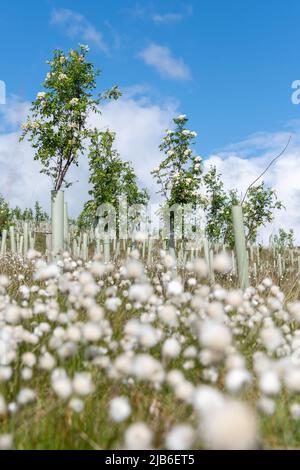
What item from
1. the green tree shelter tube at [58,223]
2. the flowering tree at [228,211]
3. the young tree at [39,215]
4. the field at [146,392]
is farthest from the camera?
the young tree at [39,215]

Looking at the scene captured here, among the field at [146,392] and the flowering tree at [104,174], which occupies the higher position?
the flowering tree at [104,174]

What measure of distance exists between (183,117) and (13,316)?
16809 mm

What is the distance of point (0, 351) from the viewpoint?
3.00 metres

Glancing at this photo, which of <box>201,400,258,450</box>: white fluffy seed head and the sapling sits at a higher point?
the sapling

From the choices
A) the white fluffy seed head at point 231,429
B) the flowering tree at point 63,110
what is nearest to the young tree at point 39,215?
the flowering tree at point 63,110

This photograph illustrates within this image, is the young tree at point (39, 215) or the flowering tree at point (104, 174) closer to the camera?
the flowering tree at point (104, 174)

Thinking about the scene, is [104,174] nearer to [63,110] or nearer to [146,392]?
[63,110]

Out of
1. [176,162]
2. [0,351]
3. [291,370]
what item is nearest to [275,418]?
[291,370]

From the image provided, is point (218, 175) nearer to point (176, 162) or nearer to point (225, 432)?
point (176, 162)

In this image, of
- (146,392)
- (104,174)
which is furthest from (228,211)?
(146,392)

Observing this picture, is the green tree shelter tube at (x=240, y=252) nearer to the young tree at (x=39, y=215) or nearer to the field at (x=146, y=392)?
the field at (x=146, y=392)

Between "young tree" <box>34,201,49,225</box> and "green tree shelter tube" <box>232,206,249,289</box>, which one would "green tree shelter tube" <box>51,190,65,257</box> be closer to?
"green tree shelter tube" <box>232,206,249,289</box>

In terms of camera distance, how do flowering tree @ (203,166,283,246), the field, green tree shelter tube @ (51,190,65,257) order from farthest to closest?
flowering tree @ (203,166,283,246) → green tree shelter tube @ (51,190,65,257) → the field

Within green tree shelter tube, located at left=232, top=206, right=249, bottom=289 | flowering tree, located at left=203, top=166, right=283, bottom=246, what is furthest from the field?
flowering tree, located at left=203, top=166, right=283, bottom=246
